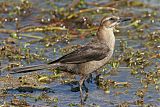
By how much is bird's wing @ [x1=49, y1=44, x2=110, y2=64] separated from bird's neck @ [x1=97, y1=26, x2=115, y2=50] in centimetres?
10

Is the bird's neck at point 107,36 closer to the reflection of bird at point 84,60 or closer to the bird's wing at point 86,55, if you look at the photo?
the reflection of bird at point 84,60

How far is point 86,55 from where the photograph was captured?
9.77m

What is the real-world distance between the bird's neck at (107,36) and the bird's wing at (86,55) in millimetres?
103

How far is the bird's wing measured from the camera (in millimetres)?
9656

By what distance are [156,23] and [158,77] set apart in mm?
3343

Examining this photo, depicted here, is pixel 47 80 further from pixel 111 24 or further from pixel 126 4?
pixel 126 4

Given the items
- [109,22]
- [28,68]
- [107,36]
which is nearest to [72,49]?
[109,22]

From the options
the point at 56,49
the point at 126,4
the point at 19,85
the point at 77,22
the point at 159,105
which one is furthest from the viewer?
the point at 126,4

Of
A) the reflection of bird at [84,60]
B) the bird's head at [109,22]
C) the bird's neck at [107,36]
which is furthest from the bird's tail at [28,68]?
the bird's head at [109,22]

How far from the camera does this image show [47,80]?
10.3m

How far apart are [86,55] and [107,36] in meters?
0.53

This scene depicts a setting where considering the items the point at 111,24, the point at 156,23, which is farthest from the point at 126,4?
the point at 111,24

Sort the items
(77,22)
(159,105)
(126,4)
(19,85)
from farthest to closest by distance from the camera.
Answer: (126,4), (77,22), (19,85), (159,105)

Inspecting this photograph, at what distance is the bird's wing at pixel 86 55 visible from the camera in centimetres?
966
